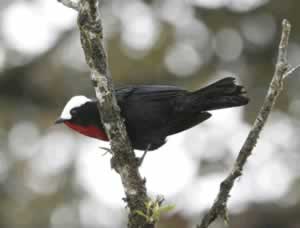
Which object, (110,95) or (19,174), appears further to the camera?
(19,174)

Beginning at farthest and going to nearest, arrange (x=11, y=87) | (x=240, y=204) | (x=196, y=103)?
1. (x=11, y=87)
2. (x=240, y=204)
3. (x=196, y=103)

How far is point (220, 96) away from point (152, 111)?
50cm

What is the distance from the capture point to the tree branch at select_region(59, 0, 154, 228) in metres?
3.92

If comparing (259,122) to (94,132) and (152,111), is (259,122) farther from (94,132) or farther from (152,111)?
(94,132)

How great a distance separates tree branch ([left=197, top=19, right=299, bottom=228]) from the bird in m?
1.01

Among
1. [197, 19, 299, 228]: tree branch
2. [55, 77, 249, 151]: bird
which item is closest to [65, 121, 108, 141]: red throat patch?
[55, 77, 249, 151]: bird

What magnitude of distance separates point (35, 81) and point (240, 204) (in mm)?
3368

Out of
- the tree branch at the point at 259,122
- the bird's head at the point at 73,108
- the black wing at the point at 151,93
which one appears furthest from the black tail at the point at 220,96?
the tree branch at the point at 259,122

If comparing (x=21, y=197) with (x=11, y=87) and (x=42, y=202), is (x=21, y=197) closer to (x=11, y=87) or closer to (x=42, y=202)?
(x=42, y=202)

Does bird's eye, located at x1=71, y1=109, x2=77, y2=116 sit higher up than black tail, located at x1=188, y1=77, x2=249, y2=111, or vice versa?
bird's eye, located at x1=71, y1=109, x2=77, y2=116

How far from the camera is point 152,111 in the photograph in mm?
5102

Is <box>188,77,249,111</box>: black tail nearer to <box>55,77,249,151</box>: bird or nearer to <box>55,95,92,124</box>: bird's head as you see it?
<box>55,77,249,151</box>: bird

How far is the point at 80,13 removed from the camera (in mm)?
3941

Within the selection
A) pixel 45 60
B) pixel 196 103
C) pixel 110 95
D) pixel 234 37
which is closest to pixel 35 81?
pixel 45 60
